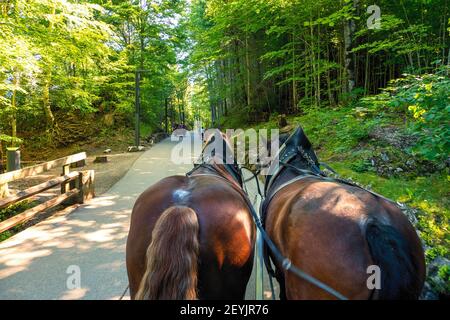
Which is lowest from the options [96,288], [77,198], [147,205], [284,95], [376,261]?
[96,288]

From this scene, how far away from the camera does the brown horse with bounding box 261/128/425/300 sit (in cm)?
153

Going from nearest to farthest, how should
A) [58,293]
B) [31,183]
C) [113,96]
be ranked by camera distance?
[58,293]
[31,183]
[113,96]

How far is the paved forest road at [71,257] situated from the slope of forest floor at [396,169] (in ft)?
6.58

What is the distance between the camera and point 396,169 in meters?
6.02

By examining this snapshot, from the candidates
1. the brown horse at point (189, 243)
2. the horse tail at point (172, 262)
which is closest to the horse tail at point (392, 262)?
the brown horse at point (189, 243)

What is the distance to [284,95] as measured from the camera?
66.6 feet

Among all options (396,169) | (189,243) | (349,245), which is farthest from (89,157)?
(349,245)

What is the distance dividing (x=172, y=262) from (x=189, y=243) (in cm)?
14

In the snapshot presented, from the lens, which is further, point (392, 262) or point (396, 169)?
point (396, 169)

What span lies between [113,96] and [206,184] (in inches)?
916

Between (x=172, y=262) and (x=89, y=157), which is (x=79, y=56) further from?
(x=172, y=262)
